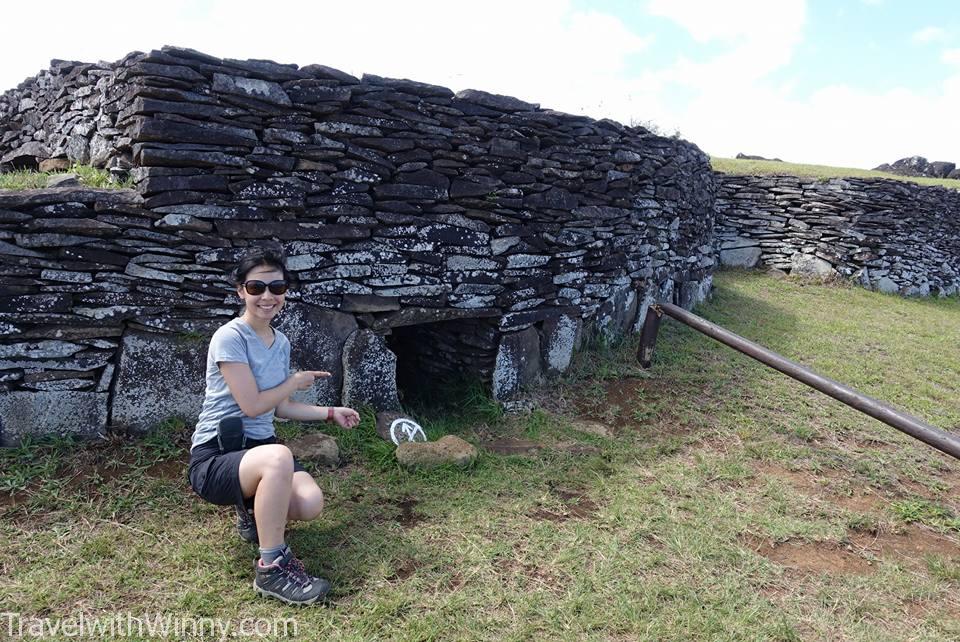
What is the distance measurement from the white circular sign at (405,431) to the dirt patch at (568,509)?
1.02 meters

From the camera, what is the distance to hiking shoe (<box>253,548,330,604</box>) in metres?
2.54

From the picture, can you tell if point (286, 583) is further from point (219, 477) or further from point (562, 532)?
point (562, 532)

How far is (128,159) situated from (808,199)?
11.5 meters

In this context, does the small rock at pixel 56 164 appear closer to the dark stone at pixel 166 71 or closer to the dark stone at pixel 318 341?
the dark stone at pixel 166 71

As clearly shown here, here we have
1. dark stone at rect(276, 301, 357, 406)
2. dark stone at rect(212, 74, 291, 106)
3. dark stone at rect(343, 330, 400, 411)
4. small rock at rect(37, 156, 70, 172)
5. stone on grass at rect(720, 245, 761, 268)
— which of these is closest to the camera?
dark stone at rect(212, 74, 291, 106)

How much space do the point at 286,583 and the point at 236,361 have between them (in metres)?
0.97

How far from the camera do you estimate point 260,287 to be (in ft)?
8.72

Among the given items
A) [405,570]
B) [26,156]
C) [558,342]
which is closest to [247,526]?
[405,570]

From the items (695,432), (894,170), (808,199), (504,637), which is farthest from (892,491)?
(894,170)

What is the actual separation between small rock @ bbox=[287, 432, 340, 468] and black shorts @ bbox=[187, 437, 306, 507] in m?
1.00

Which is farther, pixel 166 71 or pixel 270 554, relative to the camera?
pixel 166 71

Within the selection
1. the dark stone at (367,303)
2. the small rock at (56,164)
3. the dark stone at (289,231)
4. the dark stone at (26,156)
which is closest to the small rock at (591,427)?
the dark stone at (367,303)

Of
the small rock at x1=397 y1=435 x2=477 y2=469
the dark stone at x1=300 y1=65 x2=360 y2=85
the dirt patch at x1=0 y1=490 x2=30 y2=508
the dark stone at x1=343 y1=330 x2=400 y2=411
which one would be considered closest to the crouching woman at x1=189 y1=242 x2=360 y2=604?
the small rock at x1=397 y1=435 x2=477 y2=469

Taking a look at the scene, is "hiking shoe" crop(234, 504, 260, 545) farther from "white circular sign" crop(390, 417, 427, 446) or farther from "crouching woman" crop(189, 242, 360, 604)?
"white circular sign" crop(390, 417, 427, 446)
